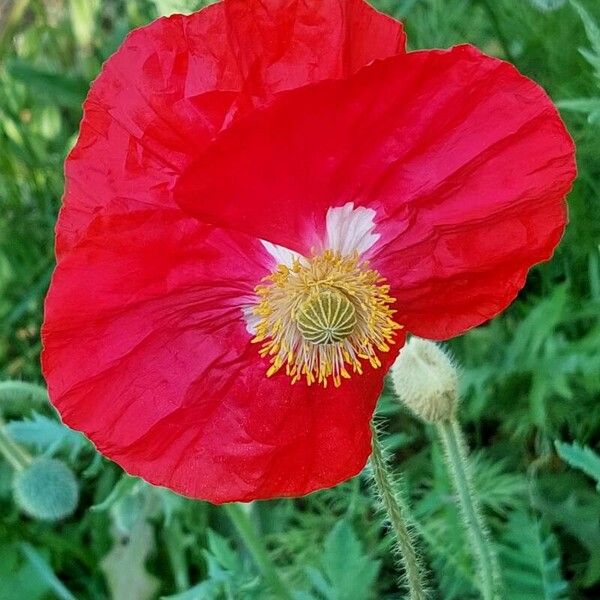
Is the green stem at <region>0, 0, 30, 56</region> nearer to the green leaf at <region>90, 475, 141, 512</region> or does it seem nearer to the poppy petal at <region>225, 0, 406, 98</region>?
the green leaf at <region>90, 475, 141, 512</region>

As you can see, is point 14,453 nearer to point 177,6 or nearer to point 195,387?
point 177,6

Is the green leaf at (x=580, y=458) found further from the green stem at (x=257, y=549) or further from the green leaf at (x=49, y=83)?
the green leaf at (x=49, y=83)

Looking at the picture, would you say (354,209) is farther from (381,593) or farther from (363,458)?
(381,593)

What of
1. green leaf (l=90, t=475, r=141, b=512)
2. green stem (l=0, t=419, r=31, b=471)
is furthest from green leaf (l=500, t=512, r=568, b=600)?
green stem (l=0, t=419, r=31, b=471)

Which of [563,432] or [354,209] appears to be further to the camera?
[563,432]

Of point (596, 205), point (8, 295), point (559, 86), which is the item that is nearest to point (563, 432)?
point (596, 205)

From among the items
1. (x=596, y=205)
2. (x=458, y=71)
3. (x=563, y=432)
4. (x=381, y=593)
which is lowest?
(x=381, y=593)
